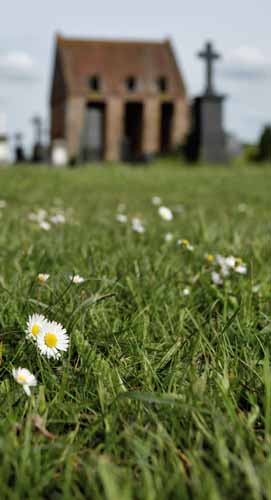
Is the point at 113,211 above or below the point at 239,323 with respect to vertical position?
above

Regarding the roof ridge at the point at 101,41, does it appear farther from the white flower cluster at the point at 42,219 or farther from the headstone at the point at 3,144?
the white flower cluster at the point at 42,219

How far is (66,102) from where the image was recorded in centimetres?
4131

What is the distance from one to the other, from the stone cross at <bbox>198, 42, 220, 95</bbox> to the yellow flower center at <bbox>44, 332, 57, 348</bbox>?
1789 cm

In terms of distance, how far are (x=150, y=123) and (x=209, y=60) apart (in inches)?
942

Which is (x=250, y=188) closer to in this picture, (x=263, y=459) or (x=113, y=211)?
(x=113, y=211)

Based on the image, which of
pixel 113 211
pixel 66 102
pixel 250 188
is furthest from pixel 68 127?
pixel 113 211

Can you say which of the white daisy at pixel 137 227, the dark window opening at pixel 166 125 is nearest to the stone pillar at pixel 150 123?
the dark window opening at pixel 166 125

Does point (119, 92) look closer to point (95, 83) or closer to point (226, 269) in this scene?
point (95, 83)

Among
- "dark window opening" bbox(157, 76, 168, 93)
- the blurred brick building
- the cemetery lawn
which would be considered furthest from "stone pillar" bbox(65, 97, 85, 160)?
the cemetery lawn

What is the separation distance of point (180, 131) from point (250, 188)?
32.7 m

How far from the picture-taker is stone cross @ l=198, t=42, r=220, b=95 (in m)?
18.0

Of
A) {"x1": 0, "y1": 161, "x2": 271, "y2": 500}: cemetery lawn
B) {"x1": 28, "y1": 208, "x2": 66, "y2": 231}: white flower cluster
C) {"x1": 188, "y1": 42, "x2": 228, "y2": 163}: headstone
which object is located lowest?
{"x1": 0, "y1": 161, "x2": 271, "y2": 500}: cemetery lawn

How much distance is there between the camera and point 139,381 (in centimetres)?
140

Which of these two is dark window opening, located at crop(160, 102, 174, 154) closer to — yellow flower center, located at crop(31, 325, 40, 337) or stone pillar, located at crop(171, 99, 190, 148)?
stone pillar, located at crop(171, 99, 190, 148)
